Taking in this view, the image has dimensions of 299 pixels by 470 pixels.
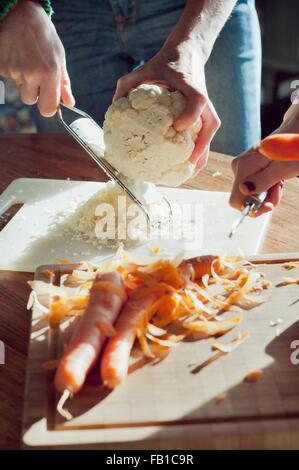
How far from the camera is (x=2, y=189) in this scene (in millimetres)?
1982

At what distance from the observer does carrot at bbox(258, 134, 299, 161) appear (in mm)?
1189

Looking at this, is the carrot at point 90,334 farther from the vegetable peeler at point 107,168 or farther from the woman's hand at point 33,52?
the woman's hand at point 33,52

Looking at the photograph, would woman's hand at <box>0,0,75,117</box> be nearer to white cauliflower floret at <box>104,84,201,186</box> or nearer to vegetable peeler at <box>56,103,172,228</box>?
vegetable peeler at <box>56,103,172,228</box>

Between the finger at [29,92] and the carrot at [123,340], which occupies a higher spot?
the finger at [29,92]

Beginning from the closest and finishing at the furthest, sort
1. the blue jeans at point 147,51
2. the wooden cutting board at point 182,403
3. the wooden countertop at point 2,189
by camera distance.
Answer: the wooden cutting board at point 182,403 → the wooden countertop at point 2,189 → the blue jeans at point 147,51

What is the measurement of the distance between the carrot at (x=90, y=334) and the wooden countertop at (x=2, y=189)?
12 centimetres

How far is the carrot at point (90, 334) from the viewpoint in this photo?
41.3 inches

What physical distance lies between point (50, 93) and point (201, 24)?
480mm

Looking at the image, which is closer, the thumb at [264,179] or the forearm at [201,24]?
the thumb at [264,179]

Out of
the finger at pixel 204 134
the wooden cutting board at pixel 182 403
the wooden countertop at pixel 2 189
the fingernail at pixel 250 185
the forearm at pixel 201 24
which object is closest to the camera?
the wooden cutting board at pixel 182 403

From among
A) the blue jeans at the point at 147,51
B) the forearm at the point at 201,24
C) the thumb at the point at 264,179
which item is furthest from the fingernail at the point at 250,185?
the blue jeans at the point at 147,51

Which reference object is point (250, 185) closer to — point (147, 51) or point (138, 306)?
point (138, 306)
